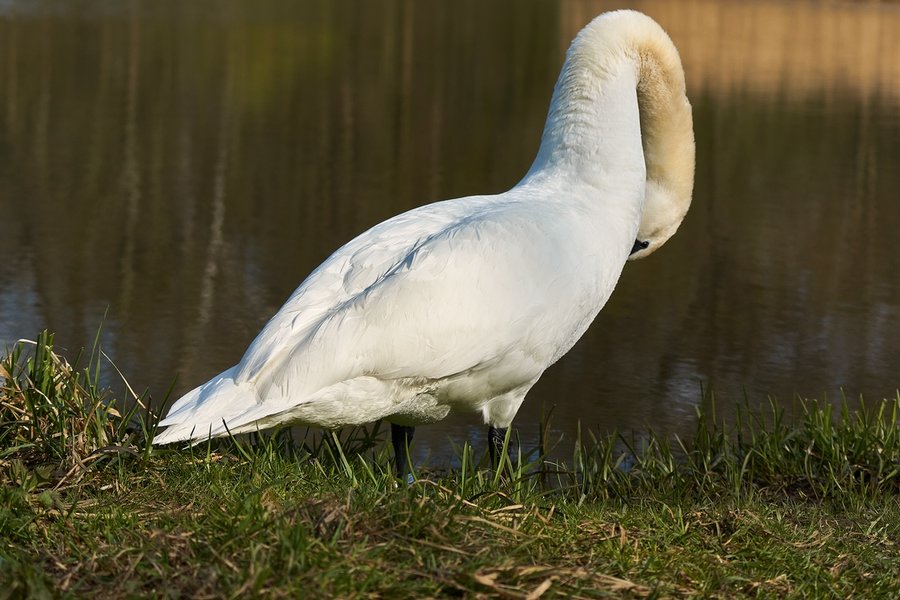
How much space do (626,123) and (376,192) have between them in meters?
8.40

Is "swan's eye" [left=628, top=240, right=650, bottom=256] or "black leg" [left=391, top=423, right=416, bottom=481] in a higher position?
"swan's eye" [left=628, top=240, right=650, bottom=256]

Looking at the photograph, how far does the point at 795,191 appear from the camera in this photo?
15453mm

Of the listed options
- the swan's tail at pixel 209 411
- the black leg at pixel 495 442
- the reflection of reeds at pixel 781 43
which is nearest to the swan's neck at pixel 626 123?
the black leg at pixel 495 442

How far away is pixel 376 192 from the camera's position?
13.6 metres

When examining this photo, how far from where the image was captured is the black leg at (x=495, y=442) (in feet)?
17.3

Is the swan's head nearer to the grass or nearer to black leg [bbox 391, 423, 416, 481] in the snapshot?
the grass

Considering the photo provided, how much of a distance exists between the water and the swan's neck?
4.73 feet

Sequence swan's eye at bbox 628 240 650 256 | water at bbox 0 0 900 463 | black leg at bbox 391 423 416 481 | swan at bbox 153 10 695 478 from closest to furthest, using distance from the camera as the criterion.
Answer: swan at bbox 153 10 695 478, black leg at bbox 391 423 416 481, swan's eye at bbox 628 240 650 256, water at bbox 0 0 900 463

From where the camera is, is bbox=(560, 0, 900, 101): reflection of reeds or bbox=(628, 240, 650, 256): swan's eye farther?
bbox=(560, 0, 900, 101): reflection of reeds

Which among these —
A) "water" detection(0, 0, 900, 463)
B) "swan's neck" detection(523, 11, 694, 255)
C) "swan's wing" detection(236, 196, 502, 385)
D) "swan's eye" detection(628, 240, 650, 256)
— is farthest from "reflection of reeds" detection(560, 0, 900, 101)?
"swan's wing" detection(236, 196, 502, 385)

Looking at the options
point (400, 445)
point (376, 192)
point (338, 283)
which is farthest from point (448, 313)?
point (376, 192)

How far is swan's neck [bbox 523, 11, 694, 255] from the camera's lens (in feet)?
17.5

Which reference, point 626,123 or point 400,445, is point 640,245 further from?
point 400,445

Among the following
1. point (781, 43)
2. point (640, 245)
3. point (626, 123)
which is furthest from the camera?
point (781, 43)
